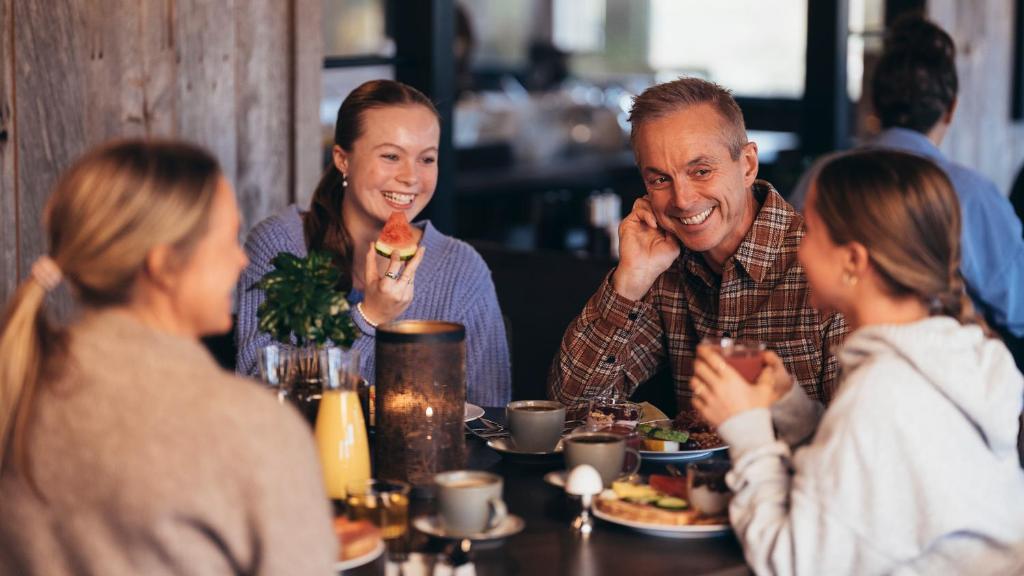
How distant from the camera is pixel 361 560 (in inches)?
70.9

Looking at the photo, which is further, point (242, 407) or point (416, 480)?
point (416, 480)

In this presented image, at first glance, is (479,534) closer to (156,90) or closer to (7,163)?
(7,163)

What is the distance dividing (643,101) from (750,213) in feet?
1.13

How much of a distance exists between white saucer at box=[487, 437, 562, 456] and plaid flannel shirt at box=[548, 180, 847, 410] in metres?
0.49

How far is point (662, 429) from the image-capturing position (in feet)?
8.23

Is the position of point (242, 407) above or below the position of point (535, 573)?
above

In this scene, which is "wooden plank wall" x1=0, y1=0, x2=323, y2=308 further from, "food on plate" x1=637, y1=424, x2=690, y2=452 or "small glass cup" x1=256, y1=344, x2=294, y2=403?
"food on plate" x1=637, y1=424, x2=690, y2=452

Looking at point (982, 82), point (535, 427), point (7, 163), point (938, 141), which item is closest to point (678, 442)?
point (535, 427)

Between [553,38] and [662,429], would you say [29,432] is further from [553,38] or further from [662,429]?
[553,38]

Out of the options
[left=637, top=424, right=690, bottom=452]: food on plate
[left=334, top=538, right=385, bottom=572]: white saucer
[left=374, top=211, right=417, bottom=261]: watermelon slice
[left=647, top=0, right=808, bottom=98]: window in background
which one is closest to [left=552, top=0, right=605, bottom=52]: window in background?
[left=647, top=0, right=808, bottom=98]: window in background

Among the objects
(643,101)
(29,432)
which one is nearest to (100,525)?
(29,432)

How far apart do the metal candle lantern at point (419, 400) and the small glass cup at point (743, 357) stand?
0.43 m

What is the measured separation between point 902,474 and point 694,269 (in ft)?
3.92

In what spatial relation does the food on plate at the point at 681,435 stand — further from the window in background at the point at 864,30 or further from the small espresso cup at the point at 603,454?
A: the window in background at the point at 864,30
